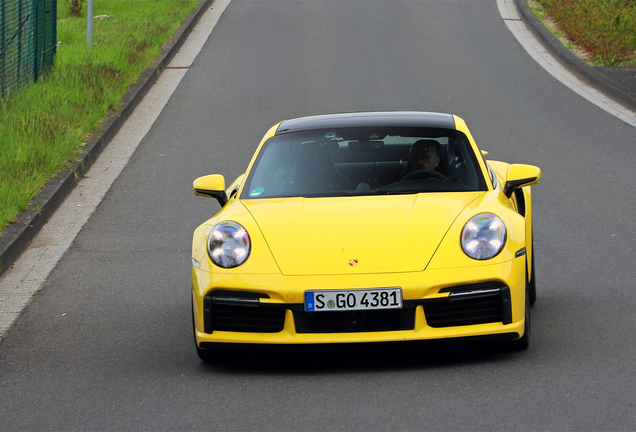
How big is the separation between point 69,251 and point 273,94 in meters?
7.09

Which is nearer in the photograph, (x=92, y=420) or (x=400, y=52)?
(x=92, y=420)

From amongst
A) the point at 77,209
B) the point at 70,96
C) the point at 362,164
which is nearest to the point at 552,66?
the point at 70,96

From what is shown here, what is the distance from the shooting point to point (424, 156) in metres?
6.10

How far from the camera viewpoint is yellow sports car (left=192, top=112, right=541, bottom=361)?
4.80 m

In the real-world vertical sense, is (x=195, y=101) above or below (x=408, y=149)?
below

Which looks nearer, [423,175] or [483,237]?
[483,237]

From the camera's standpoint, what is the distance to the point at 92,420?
4434 millimetres

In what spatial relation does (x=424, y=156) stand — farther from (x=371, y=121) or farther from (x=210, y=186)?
(x=210, y=186)

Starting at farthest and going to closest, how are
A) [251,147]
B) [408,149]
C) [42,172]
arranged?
[251,147] < [42,172] < [408,149]

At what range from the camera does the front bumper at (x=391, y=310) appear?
479cm

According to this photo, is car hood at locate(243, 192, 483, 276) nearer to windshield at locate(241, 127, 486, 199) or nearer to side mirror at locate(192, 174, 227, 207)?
windshield at locate(241, 127, 486, 199)

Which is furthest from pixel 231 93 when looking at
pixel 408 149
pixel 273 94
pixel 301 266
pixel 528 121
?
pixel 301 266

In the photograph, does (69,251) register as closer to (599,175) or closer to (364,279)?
(364,279)

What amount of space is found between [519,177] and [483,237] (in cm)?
84
